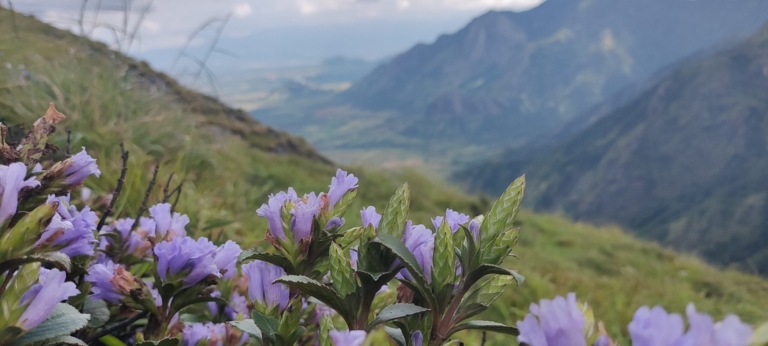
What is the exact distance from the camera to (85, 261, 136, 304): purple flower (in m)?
0.94

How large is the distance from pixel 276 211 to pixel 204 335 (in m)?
0.34

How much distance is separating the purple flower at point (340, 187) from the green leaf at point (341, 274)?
0.52ft

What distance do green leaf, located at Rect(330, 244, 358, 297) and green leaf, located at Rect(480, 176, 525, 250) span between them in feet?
0.66

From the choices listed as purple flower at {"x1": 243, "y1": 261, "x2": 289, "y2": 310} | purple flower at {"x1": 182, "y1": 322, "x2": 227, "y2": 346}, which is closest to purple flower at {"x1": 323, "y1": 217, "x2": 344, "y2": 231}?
purple flower at {"x1": 243, "y1": 261, "x2": 289, "y2": 310}

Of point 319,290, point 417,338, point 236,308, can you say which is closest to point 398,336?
point 417,338

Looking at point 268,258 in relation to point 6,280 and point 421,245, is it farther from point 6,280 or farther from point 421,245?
point 6,280

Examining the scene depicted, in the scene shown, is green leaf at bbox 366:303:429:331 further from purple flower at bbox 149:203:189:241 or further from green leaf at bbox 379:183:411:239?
purple flower at bbox 149:203:189:241

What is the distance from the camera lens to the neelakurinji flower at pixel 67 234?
78cm


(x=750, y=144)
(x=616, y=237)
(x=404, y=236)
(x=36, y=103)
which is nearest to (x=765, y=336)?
(x=404, y=236)

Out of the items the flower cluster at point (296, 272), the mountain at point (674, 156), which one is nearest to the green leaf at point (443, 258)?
the flower cluster at point (296, 272)

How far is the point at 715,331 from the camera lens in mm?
443

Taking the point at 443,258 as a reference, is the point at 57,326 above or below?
Answer: below

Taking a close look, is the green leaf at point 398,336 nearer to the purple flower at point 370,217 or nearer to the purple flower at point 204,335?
the purple flower at point 370,217

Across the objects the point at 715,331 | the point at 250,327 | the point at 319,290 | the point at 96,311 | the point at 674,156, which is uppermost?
the point at 674,156
